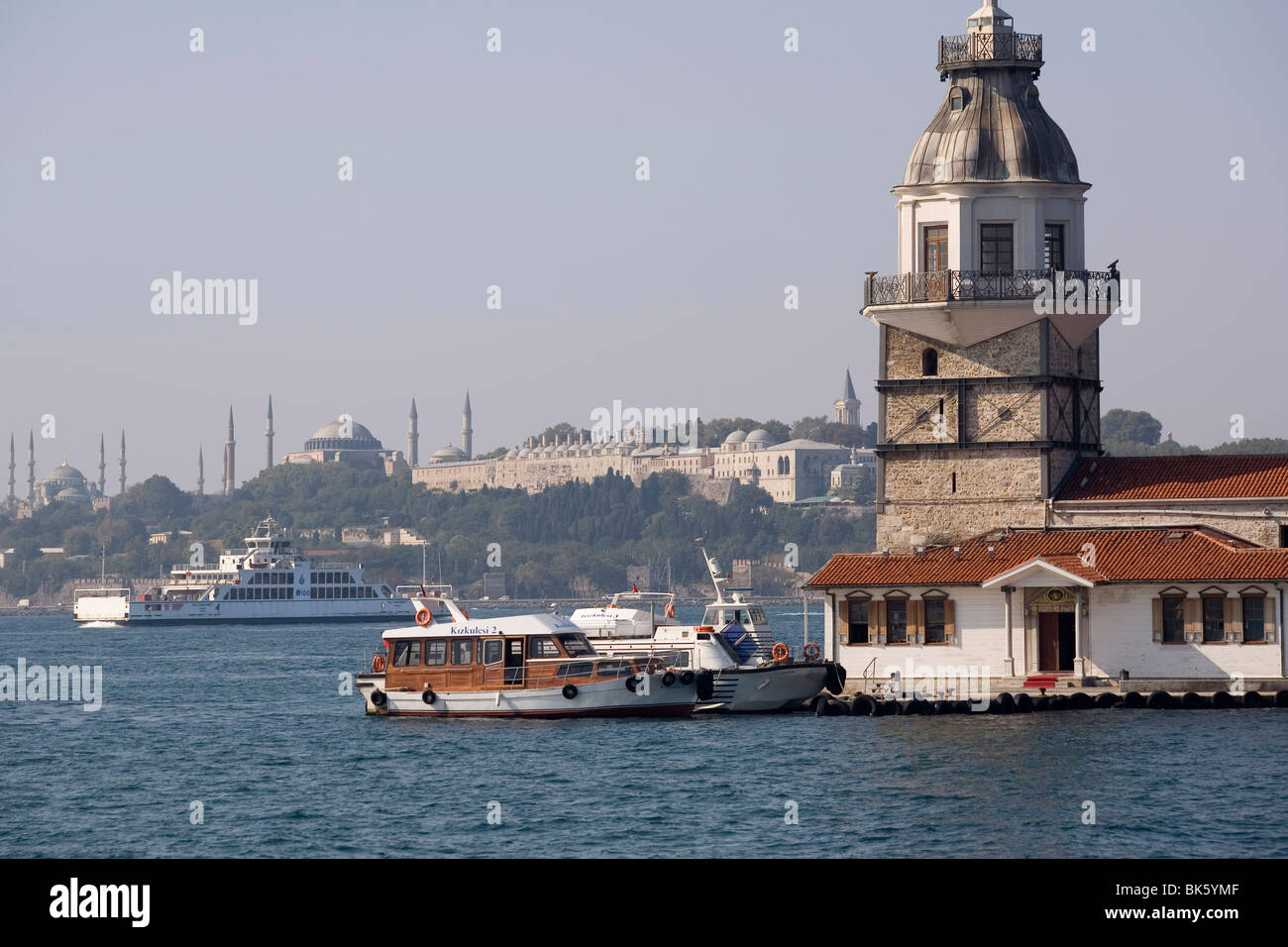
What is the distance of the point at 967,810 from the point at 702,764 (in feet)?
30.2

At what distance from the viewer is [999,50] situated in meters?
54.9

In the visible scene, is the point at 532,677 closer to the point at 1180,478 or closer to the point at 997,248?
the point at 997,248

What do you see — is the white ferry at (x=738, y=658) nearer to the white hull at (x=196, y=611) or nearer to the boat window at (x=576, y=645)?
the boat window at (x=576, y=645)

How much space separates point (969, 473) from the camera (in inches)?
2119

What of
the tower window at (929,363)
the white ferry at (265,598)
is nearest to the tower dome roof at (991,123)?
the tower window at (929,363)

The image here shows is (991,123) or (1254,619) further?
(991,123)

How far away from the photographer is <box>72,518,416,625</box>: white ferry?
18438cm

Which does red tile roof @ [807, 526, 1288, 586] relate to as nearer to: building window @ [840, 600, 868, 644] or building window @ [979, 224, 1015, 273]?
building window @ [840, 600, 868, 644]

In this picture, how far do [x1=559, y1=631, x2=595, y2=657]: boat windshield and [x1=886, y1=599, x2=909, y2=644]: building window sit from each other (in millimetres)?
8064

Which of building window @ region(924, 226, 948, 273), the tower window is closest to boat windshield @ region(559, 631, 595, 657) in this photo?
the tower window

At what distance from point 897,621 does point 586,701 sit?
333 inches

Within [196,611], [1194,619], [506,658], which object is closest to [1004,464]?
[1194,619]

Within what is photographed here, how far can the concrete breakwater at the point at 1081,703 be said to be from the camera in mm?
45969

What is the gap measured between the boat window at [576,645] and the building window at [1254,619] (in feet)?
55.4
